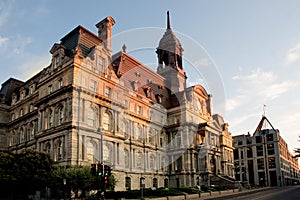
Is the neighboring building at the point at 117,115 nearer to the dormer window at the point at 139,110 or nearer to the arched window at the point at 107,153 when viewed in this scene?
the dormer window at the point at 139,110

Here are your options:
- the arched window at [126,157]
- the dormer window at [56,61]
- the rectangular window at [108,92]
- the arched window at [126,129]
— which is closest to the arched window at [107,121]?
the rectangular window at [108,92]

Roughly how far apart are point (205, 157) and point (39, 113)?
107 ft

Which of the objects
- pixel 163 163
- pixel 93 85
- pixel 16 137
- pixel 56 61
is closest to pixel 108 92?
pixel 93 85

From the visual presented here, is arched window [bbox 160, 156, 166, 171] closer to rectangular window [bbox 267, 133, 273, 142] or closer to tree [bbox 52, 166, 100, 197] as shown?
tree [bbox 52, 166, 100, 197]

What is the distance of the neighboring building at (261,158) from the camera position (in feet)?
357

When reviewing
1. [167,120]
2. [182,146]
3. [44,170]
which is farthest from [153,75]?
[44,170]

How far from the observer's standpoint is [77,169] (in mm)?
35906

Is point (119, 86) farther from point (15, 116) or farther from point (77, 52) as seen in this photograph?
point (15, 116)

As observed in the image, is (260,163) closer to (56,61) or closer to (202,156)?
(202,156)

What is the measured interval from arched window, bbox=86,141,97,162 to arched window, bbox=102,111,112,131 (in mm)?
3633

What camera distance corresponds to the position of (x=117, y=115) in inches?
1969

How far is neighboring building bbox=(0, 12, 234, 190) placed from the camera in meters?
44.3

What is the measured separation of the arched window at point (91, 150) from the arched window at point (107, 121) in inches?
143

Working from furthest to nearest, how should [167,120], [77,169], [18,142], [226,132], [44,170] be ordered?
[226,132] → [167,120] → [18,142] → [44,170] → [77,169]
